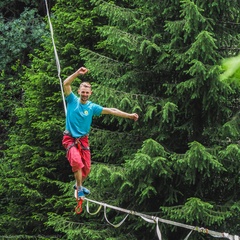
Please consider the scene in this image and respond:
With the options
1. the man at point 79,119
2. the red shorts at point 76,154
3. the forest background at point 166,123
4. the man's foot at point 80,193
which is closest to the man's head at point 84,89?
the man at point 79,119

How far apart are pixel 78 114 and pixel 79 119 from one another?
8 centimetres

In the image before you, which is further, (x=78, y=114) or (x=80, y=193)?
(x=80, y=193)

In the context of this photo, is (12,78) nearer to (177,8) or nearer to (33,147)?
(33,147)

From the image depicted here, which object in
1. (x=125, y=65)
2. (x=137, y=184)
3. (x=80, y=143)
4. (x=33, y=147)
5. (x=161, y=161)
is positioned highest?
(x=80, y=143)

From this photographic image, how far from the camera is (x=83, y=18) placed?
13.3m

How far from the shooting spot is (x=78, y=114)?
5.95 metres

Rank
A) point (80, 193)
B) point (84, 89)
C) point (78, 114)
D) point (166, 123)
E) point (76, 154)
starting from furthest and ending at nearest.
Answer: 1. point (166, 123)
2. point (80, 193)
3. point (76, 154)
4. point (78, 114)
5. point (84, 89)

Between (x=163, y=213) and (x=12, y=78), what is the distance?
26.4ft

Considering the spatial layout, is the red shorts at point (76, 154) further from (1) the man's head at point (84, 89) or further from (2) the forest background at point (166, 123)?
(2) the forest background at point (166, 123)

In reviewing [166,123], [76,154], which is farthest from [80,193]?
[166,123]

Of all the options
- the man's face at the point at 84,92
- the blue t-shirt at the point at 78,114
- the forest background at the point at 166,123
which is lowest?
the forest background at the point at 166,123

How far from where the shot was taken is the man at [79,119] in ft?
19.3

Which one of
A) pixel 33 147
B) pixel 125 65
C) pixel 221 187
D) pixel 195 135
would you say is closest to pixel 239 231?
pixel 221 187

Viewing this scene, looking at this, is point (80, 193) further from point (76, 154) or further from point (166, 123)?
point (166, 123)
